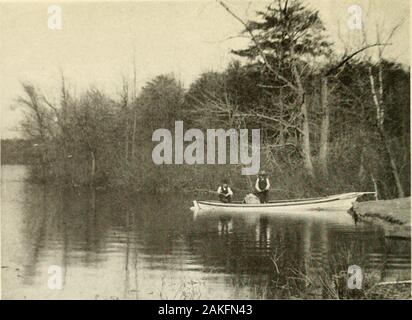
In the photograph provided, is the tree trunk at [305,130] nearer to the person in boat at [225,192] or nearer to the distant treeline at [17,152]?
the person in boat at [225,192]

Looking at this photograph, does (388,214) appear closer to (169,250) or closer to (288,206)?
(288,206)

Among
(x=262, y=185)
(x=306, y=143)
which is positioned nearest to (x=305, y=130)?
(x=306, y=143)

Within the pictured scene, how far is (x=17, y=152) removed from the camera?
11203 millimetres

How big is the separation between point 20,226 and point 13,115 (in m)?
2.08

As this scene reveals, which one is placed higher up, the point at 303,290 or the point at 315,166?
the point at 315,166

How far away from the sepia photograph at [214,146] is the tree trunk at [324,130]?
1.1 inches

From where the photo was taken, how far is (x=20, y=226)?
10.1 meters

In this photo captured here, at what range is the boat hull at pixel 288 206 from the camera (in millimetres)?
10688

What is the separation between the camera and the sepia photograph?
8.70m

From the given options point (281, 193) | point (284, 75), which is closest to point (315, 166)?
point (281, 193)

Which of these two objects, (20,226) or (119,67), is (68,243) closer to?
(20,226)

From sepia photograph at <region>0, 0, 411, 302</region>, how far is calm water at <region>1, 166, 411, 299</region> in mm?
37

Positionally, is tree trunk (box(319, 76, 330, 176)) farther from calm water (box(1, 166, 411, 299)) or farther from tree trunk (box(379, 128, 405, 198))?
tree trunk (box(379, 128, 405, 198))

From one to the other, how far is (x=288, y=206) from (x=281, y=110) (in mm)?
1925
